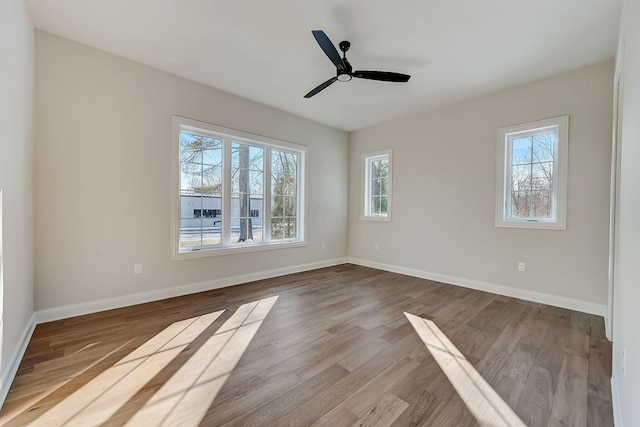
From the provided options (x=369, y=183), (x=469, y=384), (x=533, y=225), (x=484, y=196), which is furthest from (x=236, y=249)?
(x=533, y=225)

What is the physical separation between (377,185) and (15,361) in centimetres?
516

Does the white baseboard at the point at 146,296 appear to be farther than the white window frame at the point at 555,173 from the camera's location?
No

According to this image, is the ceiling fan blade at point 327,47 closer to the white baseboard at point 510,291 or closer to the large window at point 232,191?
the large window at point 232,191

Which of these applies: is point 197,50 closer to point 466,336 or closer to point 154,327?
point 154,327

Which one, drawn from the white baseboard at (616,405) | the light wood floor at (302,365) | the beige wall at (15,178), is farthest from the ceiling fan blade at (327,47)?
the white baseboard at (616,405)

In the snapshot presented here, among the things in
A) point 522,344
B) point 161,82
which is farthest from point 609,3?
point 161,82

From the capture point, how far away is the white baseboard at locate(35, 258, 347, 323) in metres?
2.77

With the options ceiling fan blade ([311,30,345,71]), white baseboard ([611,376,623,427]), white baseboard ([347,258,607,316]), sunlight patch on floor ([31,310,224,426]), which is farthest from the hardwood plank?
white baseboard ([347,258,607,316])

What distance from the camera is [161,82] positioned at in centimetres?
341

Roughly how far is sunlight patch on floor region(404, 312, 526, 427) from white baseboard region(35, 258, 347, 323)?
2.65m

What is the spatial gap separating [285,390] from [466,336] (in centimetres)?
176

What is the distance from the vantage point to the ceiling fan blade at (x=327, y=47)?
2.16 meters

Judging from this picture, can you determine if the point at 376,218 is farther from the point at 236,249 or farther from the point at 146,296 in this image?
the point at 146,296

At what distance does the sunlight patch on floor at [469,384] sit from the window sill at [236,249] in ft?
8.87
